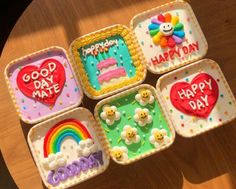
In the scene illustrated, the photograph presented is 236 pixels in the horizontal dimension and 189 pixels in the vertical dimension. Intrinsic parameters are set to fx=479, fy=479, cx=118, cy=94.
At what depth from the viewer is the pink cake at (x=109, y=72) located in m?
1.54

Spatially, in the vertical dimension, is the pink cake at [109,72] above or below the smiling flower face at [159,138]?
above

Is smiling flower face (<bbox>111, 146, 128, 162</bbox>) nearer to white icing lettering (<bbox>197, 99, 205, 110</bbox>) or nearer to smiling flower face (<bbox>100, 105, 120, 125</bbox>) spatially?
smiling flower face (<bbox>100, 105, 120, 125</bbox>)

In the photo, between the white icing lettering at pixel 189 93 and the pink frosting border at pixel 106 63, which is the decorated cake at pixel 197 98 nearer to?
the white icing lettering at pixel 189 93

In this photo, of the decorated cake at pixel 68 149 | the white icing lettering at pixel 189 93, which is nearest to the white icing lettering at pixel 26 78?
the decorated cake at pixel 68 149

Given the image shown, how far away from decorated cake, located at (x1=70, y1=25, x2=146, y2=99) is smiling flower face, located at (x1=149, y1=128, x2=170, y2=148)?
17 cm

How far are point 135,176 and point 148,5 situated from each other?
571 millimetres

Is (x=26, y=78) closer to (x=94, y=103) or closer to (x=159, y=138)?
(x=94, y=103)

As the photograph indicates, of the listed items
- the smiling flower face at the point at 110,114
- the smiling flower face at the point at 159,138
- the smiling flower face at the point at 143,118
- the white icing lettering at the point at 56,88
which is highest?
the white icing lettering at the point at 56,88

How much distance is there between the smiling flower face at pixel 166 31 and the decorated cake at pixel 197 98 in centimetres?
10

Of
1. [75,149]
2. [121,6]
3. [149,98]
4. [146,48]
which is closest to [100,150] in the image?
[75,149]

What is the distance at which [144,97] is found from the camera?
151 centimetres

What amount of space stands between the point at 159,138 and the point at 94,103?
0.78ft

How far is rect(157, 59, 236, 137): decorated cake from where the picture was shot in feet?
4.98

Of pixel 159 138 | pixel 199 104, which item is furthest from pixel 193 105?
pixel 159 138
